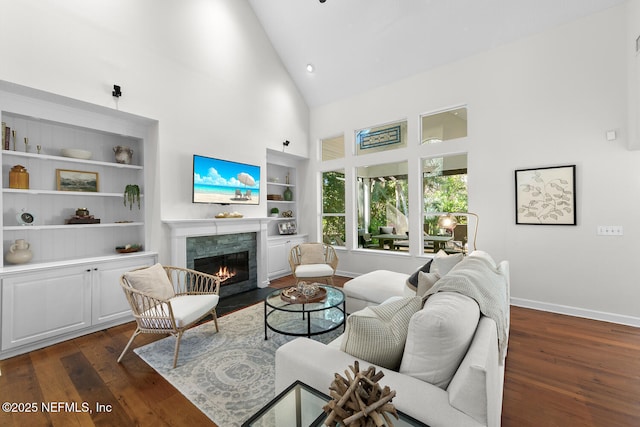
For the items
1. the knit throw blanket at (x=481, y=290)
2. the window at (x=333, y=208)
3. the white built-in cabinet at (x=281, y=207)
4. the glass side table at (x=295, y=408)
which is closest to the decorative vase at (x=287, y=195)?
the white built-in cabinet at (x=281, y=207)

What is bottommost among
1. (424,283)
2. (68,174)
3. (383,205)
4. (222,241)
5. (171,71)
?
(424,283)

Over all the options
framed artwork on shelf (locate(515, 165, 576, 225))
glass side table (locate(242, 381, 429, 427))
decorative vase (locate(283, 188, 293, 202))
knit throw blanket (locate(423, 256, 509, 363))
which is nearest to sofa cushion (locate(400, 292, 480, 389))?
glass side table (locate(242, 381, 429, 427))

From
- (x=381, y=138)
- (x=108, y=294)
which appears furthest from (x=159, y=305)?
(x=381, y=138)

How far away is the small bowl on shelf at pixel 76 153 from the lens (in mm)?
3166

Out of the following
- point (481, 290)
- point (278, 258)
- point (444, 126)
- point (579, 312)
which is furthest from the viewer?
point (278, 258)

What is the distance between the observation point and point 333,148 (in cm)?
589

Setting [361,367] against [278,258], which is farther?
[278,258]

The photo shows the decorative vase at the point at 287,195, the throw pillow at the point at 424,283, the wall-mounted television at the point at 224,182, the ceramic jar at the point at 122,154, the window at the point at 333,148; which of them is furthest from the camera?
the decorative vase at the point at 287,195

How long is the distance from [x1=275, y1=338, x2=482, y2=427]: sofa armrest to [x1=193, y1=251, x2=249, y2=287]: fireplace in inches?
121

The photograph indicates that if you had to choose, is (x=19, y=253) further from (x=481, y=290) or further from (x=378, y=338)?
(x=481, y=290)

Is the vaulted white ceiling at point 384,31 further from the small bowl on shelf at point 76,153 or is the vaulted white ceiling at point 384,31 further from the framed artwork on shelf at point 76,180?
the framed artwork on shelf at point 76,180

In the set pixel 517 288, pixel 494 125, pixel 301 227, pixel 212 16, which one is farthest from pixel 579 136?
pixel 212 16

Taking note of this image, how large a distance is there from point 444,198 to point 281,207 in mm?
3303

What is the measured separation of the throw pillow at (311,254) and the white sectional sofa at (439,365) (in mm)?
3095
